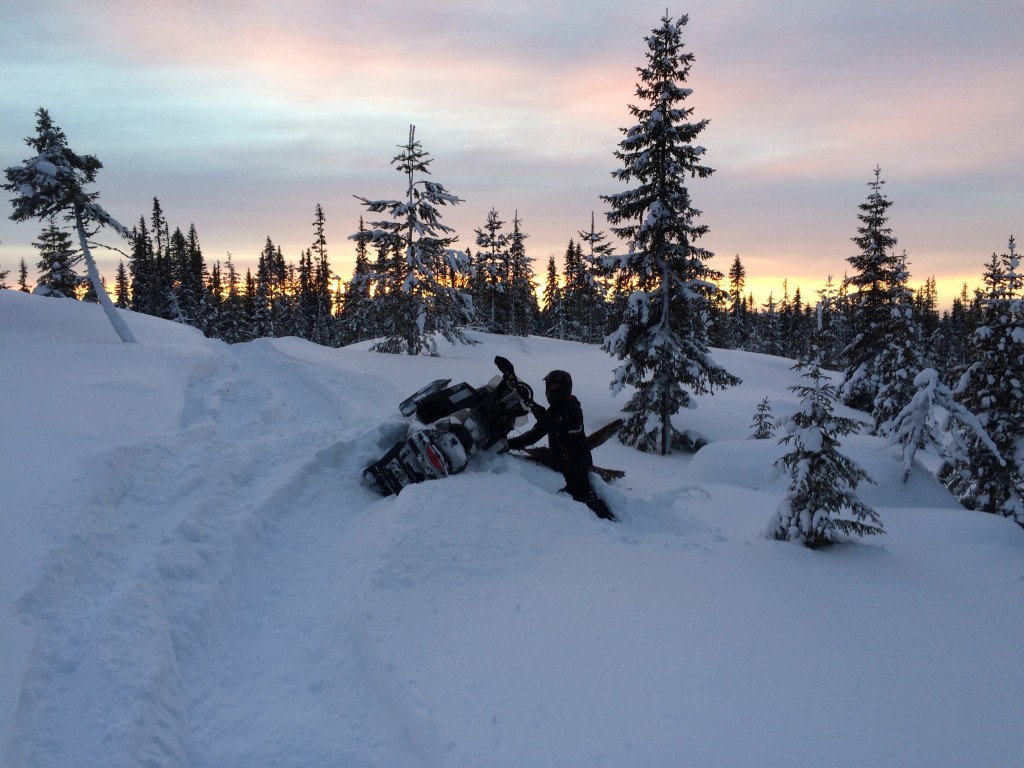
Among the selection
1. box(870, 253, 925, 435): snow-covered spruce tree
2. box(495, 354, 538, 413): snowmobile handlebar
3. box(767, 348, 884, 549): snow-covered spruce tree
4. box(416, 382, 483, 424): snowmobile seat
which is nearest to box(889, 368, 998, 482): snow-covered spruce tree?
box(767, 348, 884, 549): snow-covered spruce tree

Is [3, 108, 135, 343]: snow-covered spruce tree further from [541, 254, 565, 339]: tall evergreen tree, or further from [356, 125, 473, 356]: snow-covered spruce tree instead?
[541, 254, 565, 339]: tall evergreen tree

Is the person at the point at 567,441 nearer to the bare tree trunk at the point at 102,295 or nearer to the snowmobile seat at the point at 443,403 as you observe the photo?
the snowmobile seat at the point at 443,403

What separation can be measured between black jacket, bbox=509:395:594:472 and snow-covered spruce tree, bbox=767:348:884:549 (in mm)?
2559

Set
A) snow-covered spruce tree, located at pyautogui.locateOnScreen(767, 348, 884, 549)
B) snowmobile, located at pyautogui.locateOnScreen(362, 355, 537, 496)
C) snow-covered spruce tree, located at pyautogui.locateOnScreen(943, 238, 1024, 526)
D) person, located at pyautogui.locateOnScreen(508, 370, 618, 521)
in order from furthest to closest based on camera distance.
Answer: snow-covered spruce tree, located at pyautogui.locateOnScreen(943, 238, 1024, 526)
person, located at pyautogui.locateOnScreen(508, 370, 618, 521)
snowmobile, located at pyautogui.locateOnScreen(362, 355, 537, 496)
snow-covered spruce tree, located at pyautogui.locateOnScreen(767, 348, 884, 549)

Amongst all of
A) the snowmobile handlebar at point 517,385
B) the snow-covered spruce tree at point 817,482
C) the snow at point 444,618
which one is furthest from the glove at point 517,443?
the snow-covered spruce tree at point 817,482

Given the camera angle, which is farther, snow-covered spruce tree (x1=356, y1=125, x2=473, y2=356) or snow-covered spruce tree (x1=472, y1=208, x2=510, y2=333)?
snow-covered spruce tree (x1=472, y1=208, x2=510, y2=333)

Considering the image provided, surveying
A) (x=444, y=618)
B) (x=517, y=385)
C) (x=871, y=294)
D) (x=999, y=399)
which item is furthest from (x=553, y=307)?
(x=444, y=618)

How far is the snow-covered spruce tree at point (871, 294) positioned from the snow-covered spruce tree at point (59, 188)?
29.4 m

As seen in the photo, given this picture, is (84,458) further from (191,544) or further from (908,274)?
(908,274)

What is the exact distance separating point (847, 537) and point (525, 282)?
43829mm

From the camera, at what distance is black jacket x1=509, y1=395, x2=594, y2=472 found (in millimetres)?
7586

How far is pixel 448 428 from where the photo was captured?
7211mm

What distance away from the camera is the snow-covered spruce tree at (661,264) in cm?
1759

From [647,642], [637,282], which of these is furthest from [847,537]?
[637,282]
